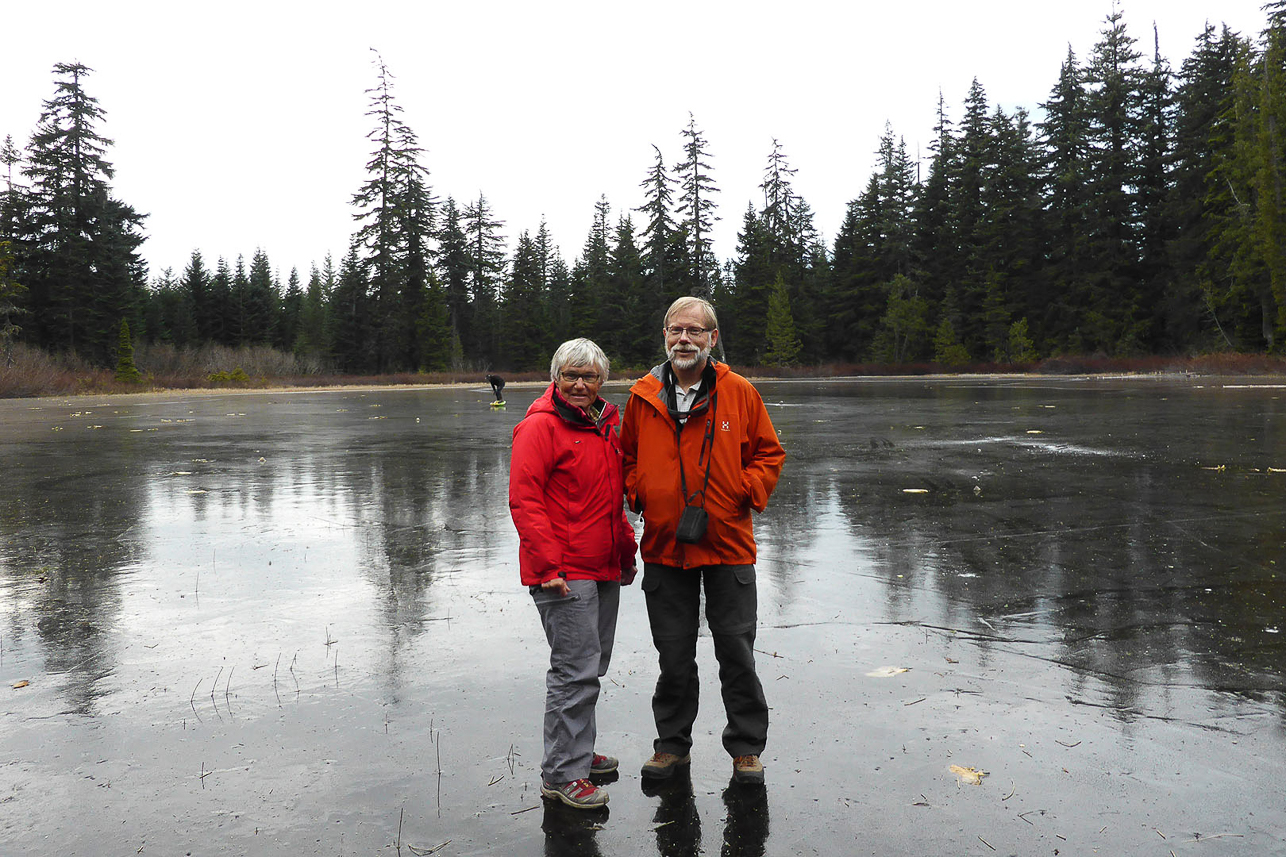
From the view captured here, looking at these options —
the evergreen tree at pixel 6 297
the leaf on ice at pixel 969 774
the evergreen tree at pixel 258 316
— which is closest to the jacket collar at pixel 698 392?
the leaf on ice at pixel 969 774

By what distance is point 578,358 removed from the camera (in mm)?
3604

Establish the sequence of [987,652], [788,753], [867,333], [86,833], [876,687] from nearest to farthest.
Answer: [86,833] < [788,753] < [876,687] < [987,652] < [867,333]

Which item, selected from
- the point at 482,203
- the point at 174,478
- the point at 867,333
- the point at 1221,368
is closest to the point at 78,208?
the point at 482,203

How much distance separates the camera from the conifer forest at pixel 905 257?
53.0 m

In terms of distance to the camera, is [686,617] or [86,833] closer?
[86,833]

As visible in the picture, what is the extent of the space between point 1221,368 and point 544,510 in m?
49.1

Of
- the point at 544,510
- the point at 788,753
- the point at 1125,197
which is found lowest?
the point at 788,753

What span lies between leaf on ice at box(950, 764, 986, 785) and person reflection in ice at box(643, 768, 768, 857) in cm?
72

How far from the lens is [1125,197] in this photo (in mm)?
60656

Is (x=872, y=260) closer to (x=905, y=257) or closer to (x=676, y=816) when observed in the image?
(x=905, y=257)

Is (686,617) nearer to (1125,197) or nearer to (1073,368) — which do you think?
(1073,368)

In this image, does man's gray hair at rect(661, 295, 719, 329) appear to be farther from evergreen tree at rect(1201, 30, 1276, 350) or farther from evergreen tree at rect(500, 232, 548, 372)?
evergreen tree at rect(500, 232, 548, 372)

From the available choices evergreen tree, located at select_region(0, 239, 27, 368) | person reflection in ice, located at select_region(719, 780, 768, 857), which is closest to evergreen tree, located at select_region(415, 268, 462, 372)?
evergreen tree, located at select_region(0, 239, 27, 368)

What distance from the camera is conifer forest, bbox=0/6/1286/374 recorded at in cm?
5300
